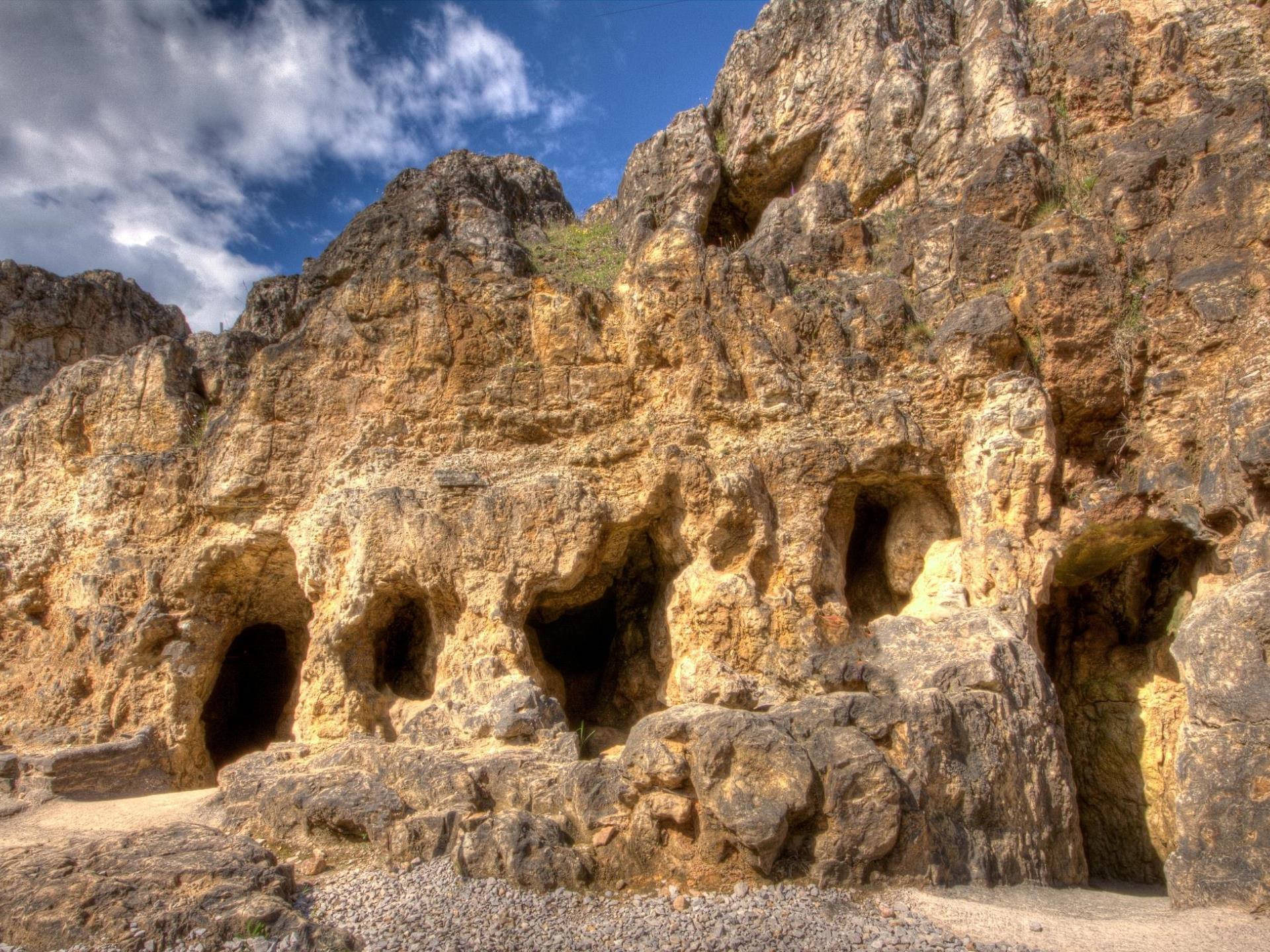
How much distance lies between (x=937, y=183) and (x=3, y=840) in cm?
1417

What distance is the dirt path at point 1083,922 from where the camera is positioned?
18.2ft

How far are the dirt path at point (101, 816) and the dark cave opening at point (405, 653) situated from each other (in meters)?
2.31

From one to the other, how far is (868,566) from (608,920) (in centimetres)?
653

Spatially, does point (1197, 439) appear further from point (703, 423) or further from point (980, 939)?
point (980, 939)

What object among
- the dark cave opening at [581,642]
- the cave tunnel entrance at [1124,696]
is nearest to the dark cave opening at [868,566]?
the cave tunnel entrance at [1124,696]

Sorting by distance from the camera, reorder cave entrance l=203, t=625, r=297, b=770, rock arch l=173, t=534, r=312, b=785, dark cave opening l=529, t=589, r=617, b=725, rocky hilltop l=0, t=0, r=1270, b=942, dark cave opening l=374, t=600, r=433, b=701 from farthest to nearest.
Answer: cave entrance l=203, t=625, r=297, b=770
dark cave opening l=529, t=589, r=617, b=725
rock arch l=173, t=534, r=312, b=785
dark cave opening l=374, t=600, r=433, b=701
rocky hilltop l=0, t=0, r=1270, b=942

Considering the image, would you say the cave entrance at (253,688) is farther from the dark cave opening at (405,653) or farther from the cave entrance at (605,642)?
the cave entrance at (605,642)

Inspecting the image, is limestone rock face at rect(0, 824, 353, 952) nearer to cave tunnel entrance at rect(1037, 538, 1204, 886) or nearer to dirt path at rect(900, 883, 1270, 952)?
dirt path at rect(900, 883, 1270, 952)

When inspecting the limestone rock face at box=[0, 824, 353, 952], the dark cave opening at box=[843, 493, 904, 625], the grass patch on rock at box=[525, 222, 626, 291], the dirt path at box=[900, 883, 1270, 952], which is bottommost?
the dirt path at box=[900, 883, 1270, 952]

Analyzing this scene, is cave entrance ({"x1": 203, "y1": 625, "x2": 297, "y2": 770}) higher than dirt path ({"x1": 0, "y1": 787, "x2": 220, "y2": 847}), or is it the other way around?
cave entrance ({"x1": 203, "y1": 625, "x2": 297, "y2": 770})

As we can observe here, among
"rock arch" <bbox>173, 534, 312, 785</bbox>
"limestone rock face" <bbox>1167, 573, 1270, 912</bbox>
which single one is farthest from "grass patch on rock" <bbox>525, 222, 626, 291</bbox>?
"limestone rock face" <bbox>1167, 573, 1270, 912</bbox>

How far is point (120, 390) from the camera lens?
12.1 metres

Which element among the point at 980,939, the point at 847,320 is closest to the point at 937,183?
the point at 847,320

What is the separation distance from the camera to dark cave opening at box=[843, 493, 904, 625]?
10742mm
